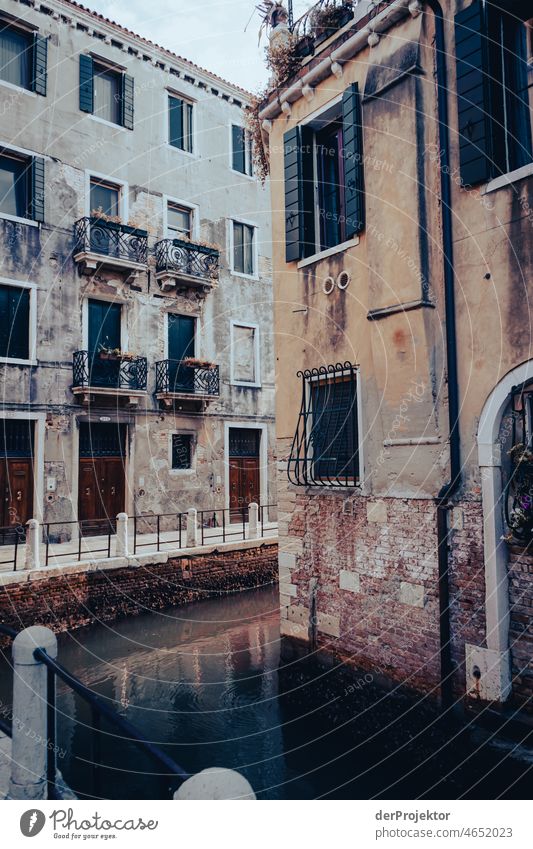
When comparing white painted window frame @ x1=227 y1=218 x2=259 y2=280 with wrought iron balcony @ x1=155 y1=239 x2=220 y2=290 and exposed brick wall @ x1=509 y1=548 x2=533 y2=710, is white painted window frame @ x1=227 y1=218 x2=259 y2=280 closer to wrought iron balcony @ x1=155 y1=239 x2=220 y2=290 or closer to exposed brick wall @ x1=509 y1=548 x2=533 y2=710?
wrought iron balcony @ x1=155 y1=239 x2=220 y2=290

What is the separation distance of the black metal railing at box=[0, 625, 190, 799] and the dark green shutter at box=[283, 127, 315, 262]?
5627 millimetres

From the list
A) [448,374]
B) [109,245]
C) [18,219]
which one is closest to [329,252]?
[448,374]

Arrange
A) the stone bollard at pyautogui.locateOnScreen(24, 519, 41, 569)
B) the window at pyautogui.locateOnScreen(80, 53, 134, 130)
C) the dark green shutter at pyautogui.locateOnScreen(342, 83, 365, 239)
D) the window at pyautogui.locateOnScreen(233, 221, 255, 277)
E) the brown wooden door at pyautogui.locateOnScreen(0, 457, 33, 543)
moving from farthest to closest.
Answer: the window at pyautogui.locateOnScreen(233, 221, 255, 277) < the window at pyautogui.locateOnScreen(80, 53, 134, 130) < the brown wooden door at pyautogui.locateOnScreen(0, 457, 33, 543) < the stone bollard at pyautogui.locateOnScreen(24, 519, 41, 569) < the dark green shutter at pyautogui.locateOnScreen(342, 83, 365, 239)

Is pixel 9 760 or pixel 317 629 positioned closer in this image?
pixel 9 760

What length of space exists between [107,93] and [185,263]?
4.73 m

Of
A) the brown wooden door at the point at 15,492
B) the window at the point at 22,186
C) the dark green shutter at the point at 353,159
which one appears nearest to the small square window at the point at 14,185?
the window at the point at 22,186

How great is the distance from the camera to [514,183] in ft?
16.9

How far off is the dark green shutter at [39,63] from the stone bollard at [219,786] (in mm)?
16056

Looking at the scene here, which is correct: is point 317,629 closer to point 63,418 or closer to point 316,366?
point 316,366

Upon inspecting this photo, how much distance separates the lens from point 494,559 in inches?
204

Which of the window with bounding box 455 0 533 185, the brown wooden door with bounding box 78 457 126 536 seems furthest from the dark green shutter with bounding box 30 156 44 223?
the window with bounding box 455 0 533 185

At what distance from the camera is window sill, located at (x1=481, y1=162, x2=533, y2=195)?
5019mm
